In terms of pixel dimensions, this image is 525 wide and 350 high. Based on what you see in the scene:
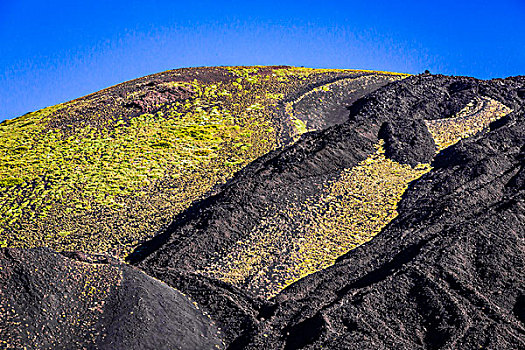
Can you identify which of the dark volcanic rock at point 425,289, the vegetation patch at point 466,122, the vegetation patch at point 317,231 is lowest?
the dark volcanic rock at point 425,289

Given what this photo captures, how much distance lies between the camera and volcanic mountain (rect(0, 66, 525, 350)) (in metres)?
10.6

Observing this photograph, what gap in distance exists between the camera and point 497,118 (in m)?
23.9

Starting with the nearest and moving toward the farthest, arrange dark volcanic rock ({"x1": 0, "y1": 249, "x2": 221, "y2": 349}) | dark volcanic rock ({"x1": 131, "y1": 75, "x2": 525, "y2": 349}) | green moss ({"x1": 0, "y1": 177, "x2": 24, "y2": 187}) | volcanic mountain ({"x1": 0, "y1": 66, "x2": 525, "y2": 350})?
dark volcanic rock ({"x1": 0, "y1": 249, "x2": 221, "y2": 349})
dark volcanic rock ({"x1": 131, "y1": 75, "x2": 525, "y2": 349})
volcanic mountain ({"x1": 0, "y1": 66, "x2": 525, "y2": 350})
green moss ({"x1": 0, "y1": 177, "x2": 24, "y2": 187})

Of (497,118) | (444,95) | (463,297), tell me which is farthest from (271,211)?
(444,95)

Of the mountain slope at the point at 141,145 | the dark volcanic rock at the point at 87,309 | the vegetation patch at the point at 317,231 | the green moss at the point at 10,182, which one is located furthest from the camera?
the green moss at the point at 10,182

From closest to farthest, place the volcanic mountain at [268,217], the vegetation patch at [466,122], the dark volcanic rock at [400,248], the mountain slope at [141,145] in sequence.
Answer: the dark volcanic rock at [400,248]
the volcanic mountain at [268,217]
the mountain slope at [141,145]
the vegetation patch at [466,122]

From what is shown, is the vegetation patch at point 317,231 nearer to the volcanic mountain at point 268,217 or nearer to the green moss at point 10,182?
the volcanic mountain at point 268,217

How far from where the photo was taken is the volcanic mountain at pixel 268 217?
10586 millimetres

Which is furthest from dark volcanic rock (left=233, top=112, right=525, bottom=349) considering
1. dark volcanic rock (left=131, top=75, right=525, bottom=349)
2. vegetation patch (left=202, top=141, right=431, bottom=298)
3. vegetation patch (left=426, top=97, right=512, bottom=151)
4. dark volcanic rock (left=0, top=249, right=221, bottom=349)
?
vegetation patch (left=426, top=97, right=512, bottom=151)

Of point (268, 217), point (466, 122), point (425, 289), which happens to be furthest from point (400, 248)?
point (466, 122)

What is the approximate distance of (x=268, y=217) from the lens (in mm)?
16484

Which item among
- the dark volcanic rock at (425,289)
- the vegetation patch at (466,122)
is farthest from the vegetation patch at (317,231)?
the vegetation patch at (466,122)

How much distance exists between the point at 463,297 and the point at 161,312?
604 centimetres

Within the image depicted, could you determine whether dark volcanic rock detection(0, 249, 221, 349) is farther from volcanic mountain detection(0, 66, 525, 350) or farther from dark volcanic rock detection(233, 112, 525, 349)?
dark volcanic rock detection(233, 112, 525, 349)
